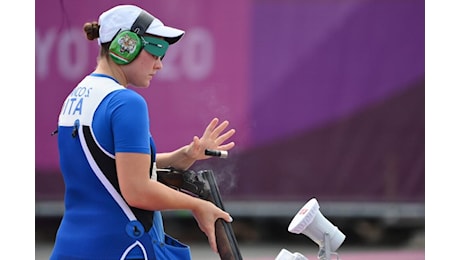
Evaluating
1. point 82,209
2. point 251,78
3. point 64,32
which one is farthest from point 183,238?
point 82,209

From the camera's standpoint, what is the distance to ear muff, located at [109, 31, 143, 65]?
292 cm

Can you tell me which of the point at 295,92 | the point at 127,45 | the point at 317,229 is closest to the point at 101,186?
the point at 127,45

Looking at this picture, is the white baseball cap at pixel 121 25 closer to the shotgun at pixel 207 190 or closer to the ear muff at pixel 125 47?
the ear muff at pixel 125 47

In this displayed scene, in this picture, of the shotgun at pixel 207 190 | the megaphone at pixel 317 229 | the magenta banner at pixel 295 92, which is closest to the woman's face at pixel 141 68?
the shotgun at pixel 207 190

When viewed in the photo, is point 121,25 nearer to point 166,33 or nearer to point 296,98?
point 166,33

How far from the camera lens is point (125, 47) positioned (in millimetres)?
2916

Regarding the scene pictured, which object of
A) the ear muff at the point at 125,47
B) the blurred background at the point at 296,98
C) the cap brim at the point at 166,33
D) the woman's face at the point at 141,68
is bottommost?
the blurred background at the point at 296,98

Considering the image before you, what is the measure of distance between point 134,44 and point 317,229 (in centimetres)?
106

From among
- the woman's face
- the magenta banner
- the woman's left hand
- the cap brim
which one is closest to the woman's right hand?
the woman's left hand

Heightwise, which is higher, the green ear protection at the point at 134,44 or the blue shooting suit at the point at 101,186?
the green ear protection at the point at 134,44

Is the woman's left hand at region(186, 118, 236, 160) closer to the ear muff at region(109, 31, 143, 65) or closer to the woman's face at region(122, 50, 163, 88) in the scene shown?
the woman's face at region(122, 50, 163, 88)

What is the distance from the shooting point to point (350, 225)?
9.44 m

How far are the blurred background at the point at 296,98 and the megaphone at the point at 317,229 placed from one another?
190 inches

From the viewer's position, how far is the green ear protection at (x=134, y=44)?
115 inches
